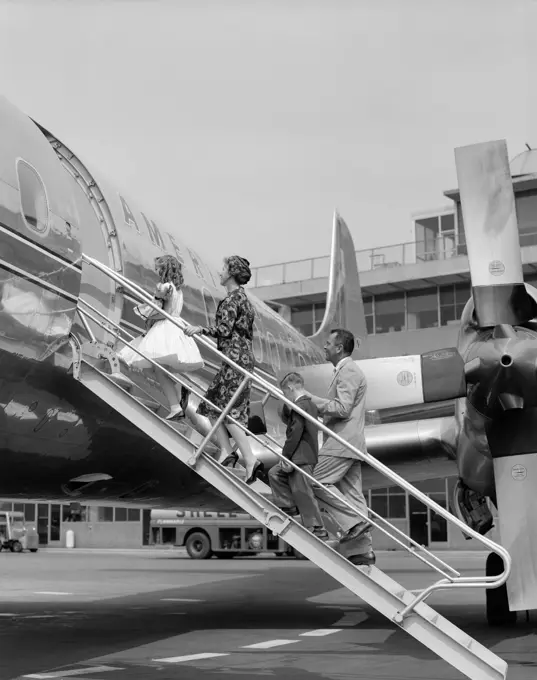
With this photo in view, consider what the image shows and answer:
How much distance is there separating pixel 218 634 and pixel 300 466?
11.5 feet

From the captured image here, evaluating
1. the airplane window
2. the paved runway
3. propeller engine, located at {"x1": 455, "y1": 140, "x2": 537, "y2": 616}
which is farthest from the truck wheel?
the airplane window

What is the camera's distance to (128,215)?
10547 mm

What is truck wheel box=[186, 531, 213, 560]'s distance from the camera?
114 ft

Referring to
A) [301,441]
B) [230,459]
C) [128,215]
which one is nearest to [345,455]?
[301,441]

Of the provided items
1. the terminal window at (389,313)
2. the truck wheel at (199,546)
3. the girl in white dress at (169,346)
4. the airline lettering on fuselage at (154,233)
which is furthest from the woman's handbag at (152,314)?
the terminal window at (389,313)

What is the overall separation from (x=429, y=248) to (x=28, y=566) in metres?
28.6

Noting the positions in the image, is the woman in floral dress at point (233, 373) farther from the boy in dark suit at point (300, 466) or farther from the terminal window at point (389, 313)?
the terminal window at point (389, 313)

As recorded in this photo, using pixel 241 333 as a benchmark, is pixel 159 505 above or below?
below

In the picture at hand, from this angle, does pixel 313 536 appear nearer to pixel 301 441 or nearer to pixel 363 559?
pixel 363 559

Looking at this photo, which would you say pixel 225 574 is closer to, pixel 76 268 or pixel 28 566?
pixel 28 566

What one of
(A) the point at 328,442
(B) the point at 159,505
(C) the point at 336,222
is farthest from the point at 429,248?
(A) the point at 328,442

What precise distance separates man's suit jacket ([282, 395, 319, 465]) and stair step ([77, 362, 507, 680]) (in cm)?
75

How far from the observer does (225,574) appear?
2417 centimetres

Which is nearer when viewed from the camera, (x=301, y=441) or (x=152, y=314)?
(x=152, y=314)
